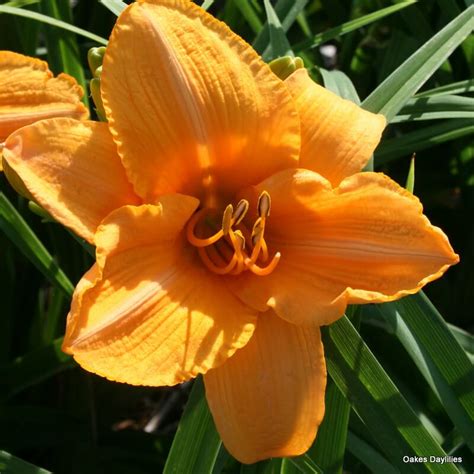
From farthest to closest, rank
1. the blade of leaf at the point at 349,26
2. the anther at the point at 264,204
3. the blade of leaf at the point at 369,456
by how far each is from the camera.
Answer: the blade of leaf at the point at 349,26 < the blade of leaf at the point at 369,456 < the anther at the point at 264,204

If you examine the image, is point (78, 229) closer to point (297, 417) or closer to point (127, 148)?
point (127, 148)

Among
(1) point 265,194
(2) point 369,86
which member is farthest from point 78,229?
(2) point 369,86

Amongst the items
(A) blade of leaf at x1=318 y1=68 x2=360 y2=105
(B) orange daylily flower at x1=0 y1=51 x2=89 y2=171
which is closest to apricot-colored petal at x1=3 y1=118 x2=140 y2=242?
(B) orange daylily flower at x1=0 y1=51 x2=89 y2=171

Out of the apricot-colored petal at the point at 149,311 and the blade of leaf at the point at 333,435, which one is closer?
the apricot-colored petal at the point at 149,311

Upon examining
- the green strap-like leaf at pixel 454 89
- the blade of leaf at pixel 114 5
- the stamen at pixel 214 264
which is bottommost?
the green strap-like leaf at pixel 454 89

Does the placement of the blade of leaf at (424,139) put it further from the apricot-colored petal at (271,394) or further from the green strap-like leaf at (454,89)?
the apricot-colored petal at (271,394)

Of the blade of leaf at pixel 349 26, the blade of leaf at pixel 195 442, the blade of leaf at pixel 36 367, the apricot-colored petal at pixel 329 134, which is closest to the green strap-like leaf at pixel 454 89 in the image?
the blade of leaf at pixel 349 26

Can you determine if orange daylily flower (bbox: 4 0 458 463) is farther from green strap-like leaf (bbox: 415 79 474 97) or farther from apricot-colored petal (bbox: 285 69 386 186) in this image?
green strap-like leaf (bbox: 415 79 474 97)
